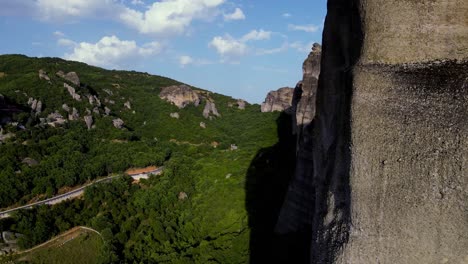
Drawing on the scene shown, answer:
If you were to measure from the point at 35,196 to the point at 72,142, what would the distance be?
11787mm

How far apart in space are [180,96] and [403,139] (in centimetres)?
7292

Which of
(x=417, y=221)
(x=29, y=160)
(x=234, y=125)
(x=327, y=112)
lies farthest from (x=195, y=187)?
(x=234, y=125)

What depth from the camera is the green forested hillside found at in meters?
25.0

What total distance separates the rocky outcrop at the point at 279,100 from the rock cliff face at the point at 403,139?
2034 inches

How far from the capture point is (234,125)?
2758 inches

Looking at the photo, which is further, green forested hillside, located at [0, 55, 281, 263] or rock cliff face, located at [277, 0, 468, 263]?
green forested hillside, located at [0, 55, 281, 263]

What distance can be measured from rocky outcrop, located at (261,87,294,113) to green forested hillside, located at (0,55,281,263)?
230 cm

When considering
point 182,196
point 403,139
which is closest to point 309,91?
point 182,196

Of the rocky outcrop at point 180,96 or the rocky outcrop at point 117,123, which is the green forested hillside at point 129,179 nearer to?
the rocky outcrop at point 117,123

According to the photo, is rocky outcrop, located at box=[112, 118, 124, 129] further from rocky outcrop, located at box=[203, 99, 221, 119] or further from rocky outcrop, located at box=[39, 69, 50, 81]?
rocky outcrop, located at box=[203, 99, 221, 119]

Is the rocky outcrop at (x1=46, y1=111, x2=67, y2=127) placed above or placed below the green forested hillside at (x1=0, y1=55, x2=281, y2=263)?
above

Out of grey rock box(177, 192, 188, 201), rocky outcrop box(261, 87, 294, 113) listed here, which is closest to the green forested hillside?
grey rock box(177, 192, 188, 201)

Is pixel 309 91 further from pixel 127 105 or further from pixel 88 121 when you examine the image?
pixel 127 105

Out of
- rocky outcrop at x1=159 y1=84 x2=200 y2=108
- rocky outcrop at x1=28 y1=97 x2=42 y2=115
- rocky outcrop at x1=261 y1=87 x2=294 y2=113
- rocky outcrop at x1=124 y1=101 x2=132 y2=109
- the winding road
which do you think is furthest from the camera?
rocky outcrop at x1=159 y1=84 x2=200 y2=108
